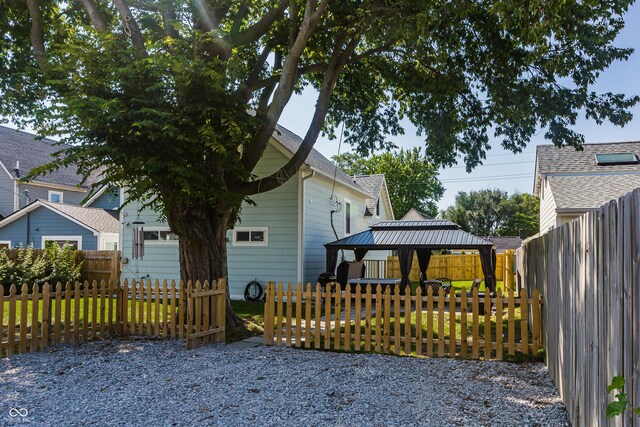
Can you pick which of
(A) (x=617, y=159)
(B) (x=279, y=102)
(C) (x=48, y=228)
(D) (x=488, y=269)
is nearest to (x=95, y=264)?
(C) (x=48, y=228)

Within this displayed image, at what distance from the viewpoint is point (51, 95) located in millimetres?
9289

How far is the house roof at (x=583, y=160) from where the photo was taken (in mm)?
17672

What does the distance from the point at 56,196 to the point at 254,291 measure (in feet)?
57.1

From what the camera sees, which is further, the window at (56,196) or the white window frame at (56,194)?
the window at (56,196)

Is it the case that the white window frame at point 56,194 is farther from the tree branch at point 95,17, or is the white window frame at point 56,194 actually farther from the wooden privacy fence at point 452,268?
the wooden privacy fence at point 452,268

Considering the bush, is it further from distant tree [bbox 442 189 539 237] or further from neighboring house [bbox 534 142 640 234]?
distant tree [bbox 442 189 539 237]

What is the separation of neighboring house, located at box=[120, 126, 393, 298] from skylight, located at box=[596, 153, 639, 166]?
34.7 feet

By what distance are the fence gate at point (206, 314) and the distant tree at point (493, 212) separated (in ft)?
188

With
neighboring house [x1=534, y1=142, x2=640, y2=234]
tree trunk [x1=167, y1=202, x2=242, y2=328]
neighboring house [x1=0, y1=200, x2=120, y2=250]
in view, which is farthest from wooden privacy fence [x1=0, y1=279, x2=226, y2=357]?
neighboring house [x1=0, y1=200, x2=120, y2=250]

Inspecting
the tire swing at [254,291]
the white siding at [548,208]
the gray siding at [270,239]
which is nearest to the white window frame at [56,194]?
the gray siding at [270,239]

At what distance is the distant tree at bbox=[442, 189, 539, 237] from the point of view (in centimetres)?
6225

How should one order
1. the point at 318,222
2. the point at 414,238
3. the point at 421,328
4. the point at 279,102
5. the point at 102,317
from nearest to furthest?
the point at 421,328, the point at 102,317, the point at 279,102, the point at 414,238, the point at 318,222

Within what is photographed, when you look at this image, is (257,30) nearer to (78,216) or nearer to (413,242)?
(413,242)
